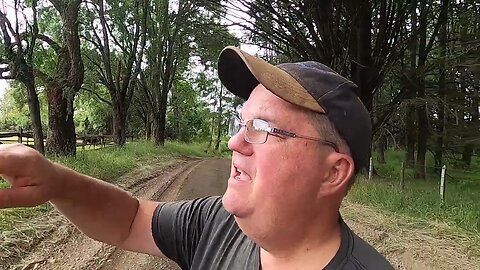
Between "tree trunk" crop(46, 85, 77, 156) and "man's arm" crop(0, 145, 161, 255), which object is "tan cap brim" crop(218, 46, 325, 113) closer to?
"man's arm" crop(0, 145, 161, 255)

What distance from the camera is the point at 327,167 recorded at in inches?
45.9

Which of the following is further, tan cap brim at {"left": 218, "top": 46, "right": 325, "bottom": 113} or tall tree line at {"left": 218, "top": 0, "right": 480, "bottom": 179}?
tall tree line at {"left": 218, "top": 0, "right": 480, "bottom": 179}

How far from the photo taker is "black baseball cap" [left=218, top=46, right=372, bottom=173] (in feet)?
3.80

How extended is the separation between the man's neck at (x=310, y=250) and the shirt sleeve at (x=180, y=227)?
43cm

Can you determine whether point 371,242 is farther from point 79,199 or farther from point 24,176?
point 24,176

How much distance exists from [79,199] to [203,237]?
0.40m

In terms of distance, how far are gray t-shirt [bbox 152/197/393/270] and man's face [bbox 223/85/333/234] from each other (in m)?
0.20

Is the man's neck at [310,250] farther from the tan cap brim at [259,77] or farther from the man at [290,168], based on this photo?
the tan cap brim at [259,77]

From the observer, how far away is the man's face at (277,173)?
1131 mm

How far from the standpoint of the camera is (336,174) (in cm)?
117

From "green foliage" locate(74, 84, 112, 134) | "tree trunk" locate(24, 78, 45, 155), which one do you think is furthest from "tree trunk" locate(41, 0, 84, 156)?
"green foliage" locate(74, 84, 112, 134)

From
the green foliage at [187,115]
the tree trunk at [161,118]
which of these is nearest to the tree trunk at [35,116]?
the tree trunk at [161,118]

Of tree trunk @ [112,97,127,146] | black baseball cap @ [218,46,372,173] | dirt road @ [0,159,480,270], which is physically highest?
black baseball cap @ [218,46,372,173]

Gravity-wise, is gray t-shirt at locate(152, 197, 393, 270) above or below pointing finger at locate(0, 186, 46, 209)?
below
